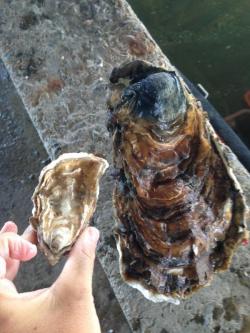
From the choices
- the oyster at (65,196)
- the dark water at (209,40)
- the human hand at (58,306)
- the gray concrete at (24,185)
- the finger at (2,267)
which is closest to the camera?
the human hand at (58,306)

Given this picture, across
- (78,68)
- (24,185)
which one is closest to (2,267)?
(78,68)

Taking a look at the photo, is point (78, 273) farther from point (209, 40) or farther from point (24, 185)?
point (209, 40)

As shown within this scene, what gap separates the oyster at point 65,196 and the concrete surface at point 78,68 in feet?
0.84

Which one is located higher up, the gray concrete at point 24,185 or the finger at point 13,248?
the finger at point 13,248

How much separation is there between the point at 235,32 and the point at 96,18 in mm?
1901

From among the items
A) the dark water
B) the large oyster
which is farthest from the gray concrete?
the dark water

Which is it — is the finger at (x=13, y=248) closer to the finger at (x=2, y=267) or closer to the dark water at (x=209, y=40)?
the finger at (x=2, y=267)

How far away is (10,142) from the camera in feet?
8.78

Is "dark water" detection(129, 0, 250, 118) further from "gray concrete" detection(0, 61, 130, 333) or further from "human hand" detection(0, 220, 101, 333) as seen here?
"human hand" detection(0, 220, 101, 333)

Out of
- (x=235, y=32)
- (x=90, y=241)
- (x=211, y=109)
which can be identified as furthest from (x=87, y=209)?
(x=235, y=32)

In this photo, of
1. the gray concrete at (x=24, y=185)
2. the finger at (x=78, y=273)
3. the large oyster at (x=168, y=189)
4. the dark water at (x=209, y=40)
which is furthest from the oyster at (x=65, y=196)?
the dark water at (x=209, y=40)

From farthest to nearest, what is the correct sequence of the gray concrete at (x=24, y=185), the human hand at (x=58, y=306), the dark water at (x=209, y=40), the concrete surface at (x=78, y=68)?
1. the dark water at (x=209, y=40)
2. the gray concrete at (x=24, y=185)
3. the concrete surface at (x=78, y=68)
4. the human hand at (x=58, y=306)

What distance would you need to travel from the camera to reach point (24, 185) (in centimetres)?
252

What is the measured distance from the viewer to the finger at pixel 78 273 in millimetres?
1098
